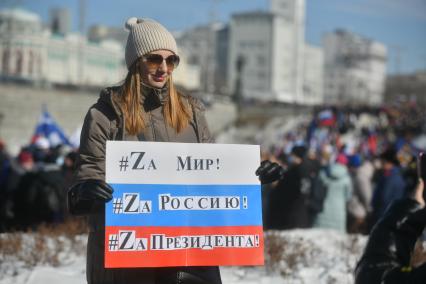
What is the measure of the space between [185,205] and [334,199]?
662 centimetres

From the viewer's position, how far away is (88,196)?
3.36 meters

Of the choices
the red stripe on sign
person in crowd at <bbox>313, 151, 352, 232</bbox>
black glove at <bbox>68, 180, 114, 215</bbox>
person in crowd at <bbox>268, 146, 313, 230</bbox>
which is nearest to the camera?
black glove at <bbox>68, 180, 114, 215</bbox>

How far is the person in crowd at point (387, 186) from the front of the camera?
365 inches

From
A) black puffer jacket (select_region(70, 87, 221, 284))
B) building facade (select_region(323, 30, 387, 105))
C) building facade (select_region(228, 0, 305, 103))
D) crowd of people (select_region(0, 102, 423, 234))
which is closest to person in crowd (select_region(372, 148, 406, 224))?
crowd of people (select_region(0, 102, 423, 234))

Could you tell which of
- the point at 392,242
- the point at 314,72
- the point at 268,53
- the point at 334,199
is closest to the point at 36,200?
the point at 334,199

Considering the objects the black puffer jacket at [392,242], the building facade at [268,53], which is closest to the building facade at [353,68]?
the building facade at [268,53]

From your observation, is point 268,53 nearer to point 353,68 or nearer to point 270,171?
point 353,68

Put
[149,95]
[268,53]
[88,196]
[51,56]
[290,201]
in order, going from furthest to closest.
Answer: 1. [268,53]
2. [51,56]
3. [290,201]
4. [149,95]
5. [88,196]

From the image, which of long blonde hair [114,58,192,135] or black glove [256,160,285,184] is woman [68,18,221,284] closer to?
long blonde hair [114,58,192,135]

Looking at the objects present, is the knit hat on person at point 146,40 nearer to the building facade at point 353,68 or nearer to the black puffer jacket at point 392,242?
the black puffer jacket at point 392,242

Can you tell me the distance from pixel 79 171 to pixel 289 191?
642 centimetres

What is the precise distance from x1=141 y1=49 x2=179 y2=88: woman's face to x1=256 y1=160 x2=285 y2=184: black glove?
0.61m

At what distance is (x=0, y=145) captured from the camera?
41.8 ft

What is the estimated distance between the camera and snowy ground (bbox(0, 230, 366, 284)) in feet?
21.8
